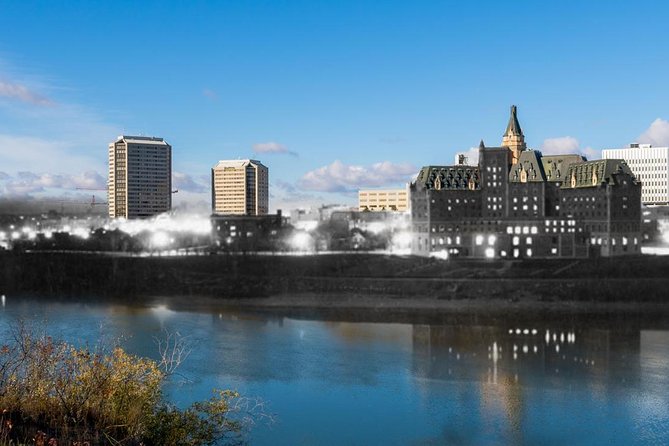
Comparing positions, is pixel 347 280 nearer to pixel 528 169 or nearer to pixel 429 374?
pixel 528 169

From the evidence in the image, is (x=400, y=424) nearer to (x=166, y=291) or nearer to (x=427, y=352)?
(x=427, y=352)

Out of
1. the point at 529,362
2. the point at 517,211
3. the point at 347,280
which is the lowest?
the point at 529,362

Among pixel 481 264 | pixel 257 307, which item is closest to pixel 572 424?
pixel 257 307

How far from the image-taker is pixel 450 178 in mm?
118188

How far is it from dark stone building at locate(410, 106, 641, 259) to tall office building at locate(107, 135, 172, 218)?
97.9 meters

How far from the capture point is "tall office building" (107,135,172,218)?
626 ft

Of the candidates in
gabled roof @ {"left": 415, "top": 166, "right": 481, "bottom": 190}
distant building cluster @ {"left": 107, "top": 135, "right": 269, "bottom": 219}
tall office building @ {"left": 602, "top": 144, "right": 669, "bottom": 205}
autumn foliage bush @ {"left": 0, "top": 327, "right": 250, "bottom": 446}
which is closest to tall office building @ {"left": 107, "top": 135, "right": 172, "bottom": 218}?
distant building cluster @ {"left": 107, "top": 135, "right": 269, "bottom": 219}

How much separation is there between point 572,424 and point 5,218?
149018 mm

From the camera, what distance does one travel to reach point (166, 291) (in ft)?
339

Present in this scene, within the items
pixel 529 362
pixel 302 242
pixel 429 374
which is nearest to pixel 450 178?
pixel 302 242

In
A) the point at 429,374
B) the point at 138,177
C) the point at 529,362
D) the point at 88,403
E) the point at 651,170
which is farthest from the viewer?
the point at 138,177

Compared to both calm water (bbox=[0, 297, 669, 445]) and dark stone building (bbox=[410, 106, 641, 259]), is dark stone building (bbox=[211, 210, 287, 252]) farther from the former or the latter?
calm water (bbox=[0, 297, 669, 445])

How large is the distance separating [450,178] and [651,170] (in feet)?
184

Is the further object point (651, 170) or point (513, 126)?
point (651, 170)
